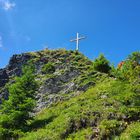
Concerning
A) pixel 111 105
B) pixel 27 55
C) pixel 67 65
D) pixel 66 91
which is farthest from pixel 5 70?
pixel 111 105

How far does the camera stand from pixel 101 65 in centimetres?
4834

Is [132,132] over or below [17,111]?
below

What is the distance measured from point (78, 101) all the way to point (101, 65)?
36.9 feet

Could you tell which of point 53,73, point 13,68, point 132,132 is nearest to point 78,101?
point 132,132

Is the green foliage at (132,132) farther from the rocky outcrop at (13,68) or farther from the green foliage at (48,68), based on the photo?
the rocky outcrop at (13,68)

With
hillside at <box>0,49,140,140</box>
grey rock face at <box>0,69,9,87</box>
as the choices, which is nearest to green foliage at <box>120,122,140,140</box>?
hillside at <box>0,49,140,140</box>

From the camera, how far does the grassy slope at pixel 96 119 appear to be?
29250 mm

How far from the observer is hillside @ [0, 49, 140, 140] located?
30594 millimetres

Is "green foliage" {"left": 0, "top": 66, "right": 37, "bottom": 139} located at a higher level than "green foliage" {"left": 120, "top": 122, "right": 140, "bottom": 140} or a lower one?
higher

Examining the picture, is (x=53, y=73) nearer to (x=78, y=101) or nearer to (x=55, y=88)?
(x=55, y=88)

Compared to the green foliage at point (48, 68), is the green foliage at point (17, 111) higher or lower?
lower

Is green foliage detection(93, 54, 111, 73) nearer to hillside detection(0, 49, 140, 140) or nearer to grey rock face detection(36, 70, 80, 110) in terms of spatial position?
hillside detection(0, 49, 140, 140)

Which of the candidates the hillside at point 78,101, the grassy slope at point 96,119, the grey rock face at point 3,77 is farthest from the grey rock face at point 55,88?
the grey rock face at point 3,77

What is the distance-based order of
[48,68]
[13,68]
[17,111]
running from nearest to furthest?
1. [17,111]
2. [48,68]
3. [13,68]
